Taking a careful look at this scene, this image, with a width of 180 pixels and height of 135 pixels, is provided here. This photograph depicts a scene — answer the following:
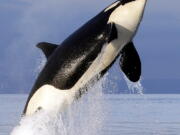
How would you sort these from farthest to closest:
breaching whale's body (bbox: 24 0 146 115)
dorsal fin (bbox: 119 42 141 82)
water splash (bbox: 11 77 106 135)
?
dorsal fin (bbox: 119 42 141 82) < water splash (bbox: 11 77 106 135) < breaching whale's body (bbox: 24 0 146 115)

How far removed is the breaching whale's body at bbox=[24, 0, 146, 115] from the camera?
42.4 ft

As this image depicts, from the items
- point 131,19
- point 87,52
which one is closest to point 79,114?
point 87,52

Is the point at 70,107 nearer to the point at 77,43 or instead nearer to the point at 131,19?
the point at 77,43

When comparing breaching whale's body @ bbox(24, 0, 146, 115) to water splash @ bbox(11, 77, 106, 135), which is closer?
breaching whale's body @ bbox(24, 0, 146, 115)

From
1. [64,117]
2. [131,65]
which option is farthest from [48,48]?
[131,65]

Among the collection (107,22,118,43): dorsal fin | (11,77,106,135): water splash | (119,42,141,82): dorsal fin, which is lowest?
(11,77,106,135): water splash

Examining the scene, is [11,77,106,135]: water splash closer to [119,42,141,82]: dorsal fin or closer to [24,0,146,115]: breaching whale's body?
[24,0,146,115]: breaching whale's body

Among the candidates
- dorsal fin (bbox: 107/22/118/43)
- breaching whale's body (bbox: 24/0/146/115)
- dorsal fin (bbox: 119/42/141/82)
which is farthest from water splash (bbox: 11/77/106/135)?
dorsal fin (bbox: 107/22/118/43)

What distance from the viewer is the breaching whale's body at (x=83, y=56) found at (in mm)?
12922

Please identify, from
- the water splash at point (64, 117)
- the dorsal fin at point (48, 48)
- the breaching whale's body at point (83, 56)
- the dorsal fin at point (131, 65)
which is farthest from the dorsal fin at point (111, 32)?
the dorsal fin at point (48, 48)

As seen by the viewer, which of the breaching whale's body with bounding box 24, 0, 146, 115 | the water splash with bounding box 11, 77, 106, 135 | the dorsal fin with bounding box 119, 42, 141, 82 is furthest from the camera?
the dorsal fin with bounding box 119, 42, 141, 82

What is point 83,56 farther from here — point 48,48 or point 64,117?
point 64,117

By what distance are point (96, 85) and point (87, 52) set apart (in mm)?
747

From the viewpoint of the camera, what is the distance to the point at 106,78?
13344 mm
